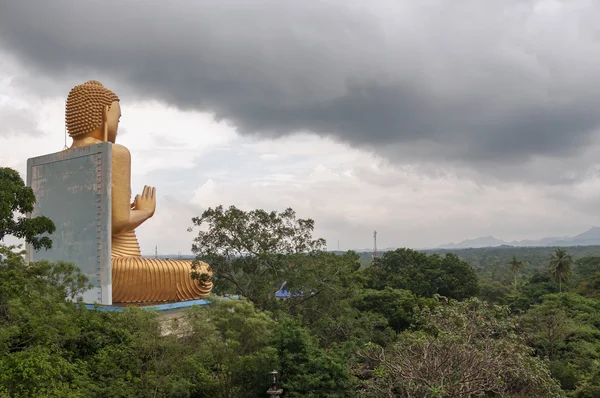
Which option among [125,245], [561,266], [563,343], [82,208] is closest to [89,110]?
[82,208]

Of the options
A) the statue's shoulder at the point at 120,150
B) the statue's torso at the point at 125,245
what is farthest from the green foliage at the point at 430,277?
the statue's shoulder at the point at 120,150

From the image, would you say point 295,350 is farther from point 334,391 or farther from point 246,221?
point 246,221

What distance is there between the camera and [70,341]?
13.3 metres

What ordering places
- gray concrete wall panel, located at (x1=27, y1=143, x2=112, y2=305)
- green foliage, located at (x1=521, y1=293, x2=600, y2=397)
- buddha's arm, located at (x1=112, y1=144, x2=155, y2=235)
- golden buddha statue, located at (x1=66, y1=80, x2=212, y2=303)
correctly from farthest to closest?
green foliage, located at (x1=521, y1=293, x2=600, y2=397) < buddha's arm, located at (x1=112, y1=144, x2=155, y2=235) < golden buddha statue, located at (x1=66, y1=80, x2=212, y2=303) < gray concrete wall panel, located at (x1=27, y1=143, x2=112, y2=305)

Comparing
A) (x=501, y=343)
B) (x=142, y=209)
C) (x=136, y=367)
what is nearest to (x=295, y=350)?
(x=136, y=367)

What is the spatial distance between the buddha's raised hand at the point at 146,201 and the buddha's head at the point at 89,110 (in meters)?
2.58

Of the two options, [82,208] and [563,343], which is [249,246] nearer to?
[82,208]

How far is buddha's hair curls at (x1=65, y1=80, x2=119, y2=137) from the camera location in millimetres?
19266

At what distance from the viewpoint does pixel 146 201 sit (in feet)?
64.7

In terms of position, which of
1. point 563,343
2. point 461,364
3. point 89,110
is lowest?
point 563,343

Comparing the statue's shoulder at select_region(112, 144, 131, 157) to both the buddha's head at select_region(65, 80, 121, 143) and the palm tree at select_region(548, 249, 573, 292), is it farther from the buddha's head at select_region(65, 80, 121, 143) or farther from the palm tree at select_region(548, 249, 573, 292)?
the palm tree at select_region(548, 249, 573, 292)

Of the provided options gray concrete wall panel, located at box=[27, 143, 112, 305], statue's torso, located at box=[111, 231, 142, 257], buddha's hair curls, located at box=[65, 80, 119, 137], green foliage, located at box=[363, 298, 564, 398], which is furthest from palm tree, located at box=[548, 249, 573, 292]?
gray concrete wall panel, located at box=[27, 143, 112, 305]

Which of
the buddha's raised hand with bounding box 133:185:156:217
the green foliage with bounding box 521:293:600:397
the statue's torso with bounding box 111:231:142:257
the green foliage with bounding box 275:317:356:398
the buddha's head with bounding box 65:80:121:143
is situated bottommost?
the green foliage with bounding box 521:293:600:397

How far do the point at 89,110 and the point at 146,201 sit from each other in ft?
13.0
